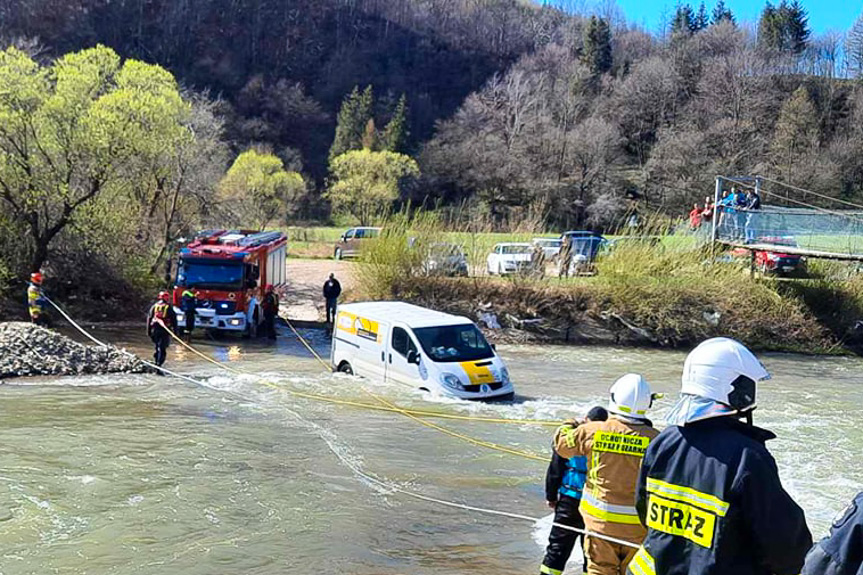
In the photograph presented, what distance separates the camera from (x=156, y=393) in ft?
55.2

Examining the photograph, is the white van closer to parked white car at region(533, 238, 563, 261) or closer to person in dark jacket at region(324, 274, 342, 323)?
person in dark jacket at region(324, 274, 342, 323)

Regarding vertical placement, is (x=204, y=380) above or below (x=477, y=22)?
below

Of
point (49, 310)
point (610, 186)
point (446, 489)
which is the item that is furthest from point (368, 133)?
point (446, 489)

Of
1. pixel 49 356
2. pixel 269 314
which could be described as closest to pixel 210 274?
pixel 269 314

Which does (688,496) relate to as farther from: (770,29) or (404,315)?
(770,29)

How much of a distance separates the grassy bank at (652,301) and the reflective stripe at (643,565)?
24.7 metres

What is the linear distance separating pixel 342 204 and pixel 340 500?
198ft

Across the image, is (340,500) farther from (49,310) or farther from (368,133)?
(368,133)

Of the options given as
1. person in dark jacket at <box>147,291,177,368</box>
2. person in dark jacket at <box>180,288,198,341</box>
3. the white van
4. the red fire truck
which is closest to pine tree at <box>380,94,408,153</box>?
the red fire truck

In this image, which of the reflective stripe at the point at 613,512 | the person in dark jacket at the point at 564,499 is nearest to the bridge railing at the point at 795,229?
the person in dark jacket at the point at 564,499

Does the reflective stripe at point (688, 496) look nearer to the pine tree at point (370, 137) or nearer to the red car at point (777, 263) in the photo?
the red car at point (777, 263)

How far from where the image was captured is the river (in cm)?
870

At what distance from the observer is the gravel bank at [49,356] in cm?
1802

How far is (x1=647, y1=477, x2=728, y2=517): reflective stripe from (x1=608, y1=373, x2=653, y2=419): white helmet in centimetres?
212
